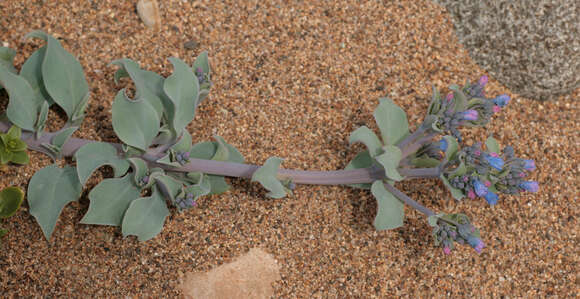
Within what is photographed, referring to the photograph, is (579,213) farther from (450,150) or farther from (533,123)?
(450,150)

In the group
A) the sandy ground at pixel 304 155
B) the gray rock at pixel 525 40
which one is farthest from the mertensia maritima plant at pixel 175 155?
the gray rock at pixel 525 40

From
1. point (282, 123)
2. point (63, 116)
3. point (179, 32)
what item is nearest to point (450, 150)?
point (282, 123)

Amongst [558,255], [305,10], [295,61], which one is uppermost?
[305,10]

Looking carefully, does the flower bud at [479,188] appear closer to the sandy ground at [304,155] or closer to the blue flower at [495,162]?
the blue flower at [495,162]

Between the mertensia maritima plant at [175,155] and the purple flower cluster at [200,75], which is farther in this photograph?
the purple flower cluster at [200,75]

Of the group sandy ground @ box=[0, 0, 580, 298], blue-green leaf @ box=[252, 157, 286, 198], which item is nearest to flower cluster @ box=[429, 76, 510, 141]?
sandy ground @ box=[0, 0, 580, 298]

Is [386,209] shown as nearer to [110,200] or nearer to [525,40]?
[110,200]
